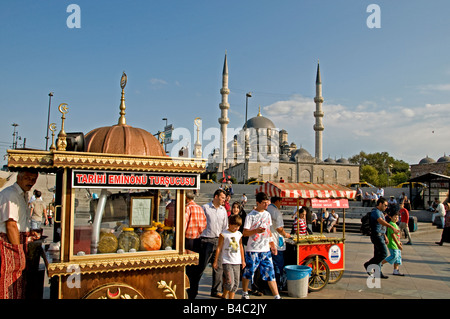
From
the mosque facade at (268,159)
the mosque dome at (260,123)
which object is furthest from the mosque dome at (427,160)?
the mosque dome at (260,123)

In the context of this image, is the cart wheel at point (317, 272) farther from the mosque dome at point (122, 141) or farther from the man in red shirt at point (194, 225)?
the mosque dome at point (122, 141)

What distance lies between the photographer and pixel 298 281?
5992 mm

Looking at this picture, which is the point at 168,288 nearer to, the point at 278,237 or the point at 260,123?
the point at 278,237

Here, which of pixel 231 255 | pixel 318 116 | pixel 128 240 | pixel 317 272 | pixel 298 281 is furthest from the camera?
pixel 318 116

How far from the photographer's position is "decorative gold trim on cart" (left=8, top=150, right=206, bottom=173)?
12.5ft

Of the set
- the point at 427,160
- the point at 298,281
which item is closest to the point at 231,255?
the point at 298,281

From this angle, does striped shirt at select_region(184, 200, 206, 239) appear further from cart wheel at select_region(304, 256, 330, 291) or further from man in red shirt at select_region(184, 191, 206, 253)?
cart wheel at select_region(304, 256, 330, 291)

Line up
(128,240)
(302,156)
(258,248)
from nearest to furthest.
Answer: (128,240), (258,248), (302,156)

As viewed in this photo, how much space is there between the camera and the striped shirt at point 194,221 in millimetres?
5797

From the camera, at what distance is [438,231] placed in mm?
17922

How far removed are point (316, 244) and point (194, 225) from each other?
2350 mm

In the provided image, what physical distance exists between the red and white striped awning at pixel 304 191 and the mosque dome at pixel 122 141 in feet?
7.67
